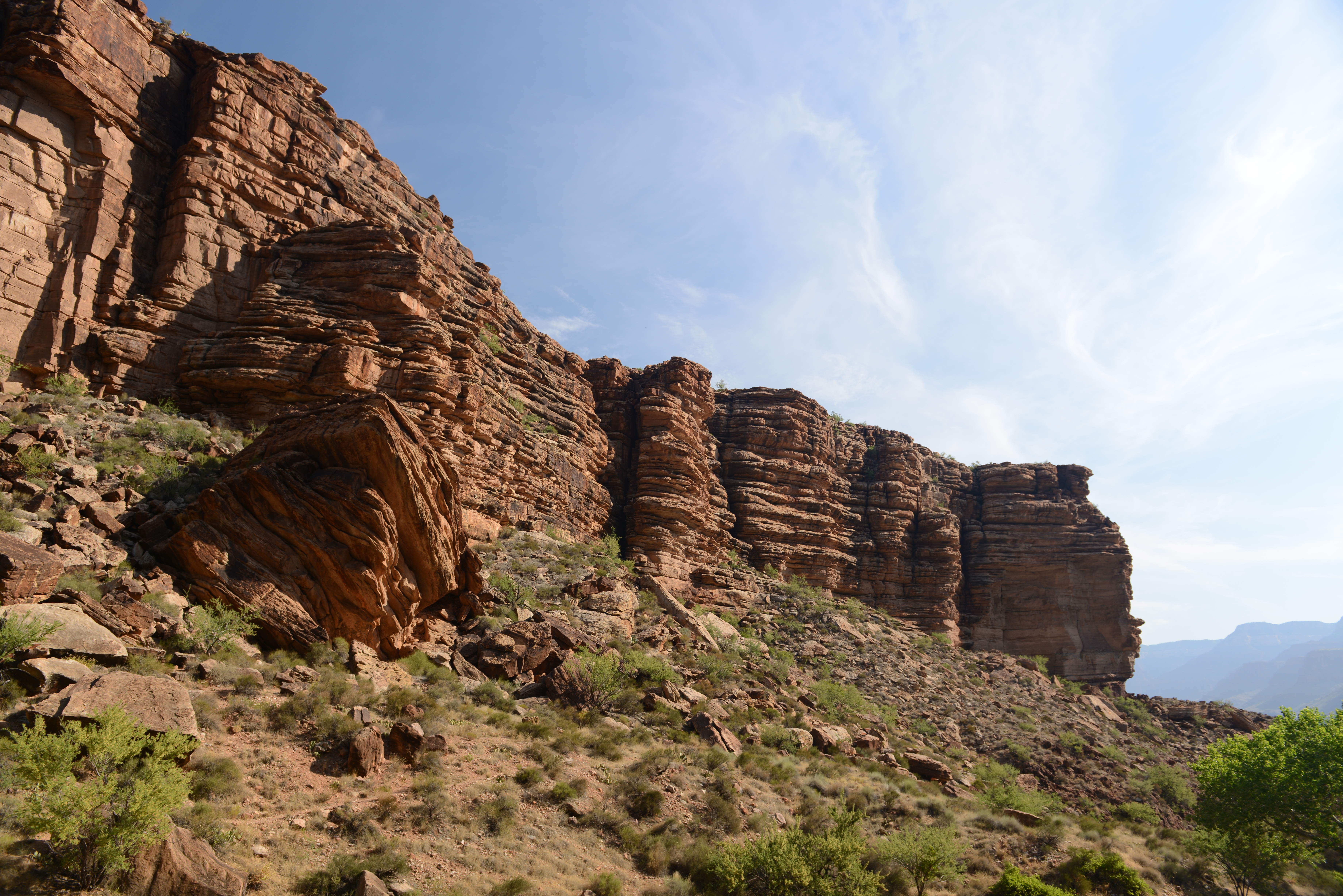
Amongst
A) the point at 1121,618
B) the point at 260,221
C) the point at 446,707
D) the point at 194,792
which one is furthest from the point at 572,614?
the point at 1121,618

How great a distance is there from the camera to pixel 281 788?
9914mm

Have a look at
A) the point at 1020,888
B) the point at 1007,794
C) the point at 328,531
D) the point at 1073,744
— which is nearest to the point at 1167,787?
the point at 1073,744

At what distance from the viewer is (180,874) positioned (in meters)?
7.06

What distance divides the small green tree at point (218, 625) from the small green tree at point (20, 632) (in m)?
2.38

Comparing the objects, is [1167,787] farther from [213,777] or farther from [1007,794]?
[213,777]

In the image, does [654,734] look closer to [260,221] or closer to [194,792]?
[194,792]

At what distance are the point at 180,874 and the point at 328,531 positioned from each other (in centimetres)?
906

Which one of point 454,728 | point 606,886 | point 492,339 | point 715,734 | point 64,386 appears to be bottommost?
point 606,886

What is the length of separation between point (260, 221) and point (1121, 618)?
6234 centimetres

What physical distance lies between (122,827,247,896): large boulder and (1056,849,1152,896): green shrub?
16835 millimetres

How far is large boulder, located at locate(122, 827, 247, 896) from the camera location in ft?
22.7

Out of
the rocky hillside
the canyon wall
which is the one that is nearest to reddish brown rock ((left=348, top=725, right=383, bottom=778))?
the rocky hillside

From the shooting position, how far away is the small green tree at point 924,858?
1302 cm

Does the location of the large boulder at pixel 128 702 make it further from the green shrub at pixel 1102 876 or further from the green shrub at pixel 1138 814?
the green shrub at pixel 1138 814
